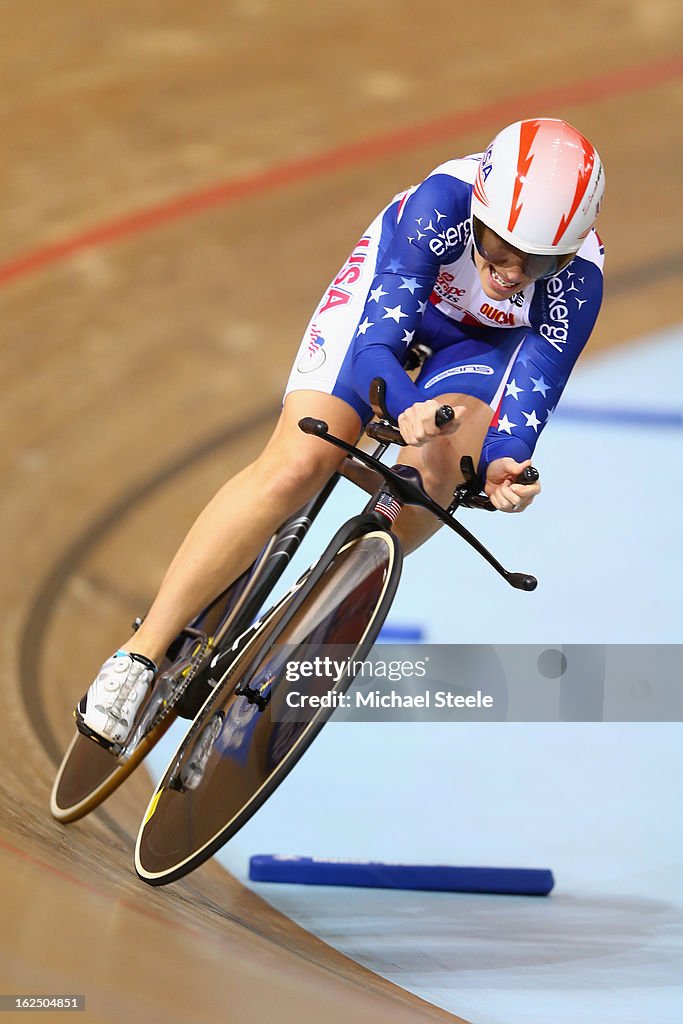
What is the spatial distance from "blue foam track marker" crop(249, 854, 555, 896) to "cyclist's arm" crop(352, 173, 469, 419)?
1094 mm

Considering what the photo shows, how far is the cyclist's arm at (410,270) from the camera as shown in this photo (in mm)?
2025

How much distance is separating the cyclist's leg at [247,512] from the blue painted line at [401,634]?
4.10 ft

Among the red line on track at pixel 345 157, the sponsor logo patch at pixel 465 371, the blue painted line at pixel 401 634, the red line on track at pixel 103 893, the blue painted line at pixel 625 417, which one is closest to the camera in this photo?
the red line on track at pixel 103 893

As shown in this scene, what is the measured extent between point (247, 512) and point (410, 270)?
504 mm

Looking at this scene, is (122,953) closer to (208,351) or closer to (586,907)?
(586,907)

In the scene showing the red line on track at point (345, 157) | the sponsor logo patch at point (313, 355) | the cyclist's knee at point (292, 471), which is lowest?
the cyclist's knee at point (292, 471)

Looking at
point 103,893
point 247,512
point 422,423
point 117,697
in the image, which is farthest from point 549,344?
point 103,893

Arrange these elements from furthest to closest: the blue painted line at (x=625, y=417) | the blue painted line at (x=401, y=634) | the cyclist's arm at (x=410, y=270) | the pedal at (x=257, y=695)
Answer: the blue painted line at (x=625, y=417) → the blue painted line at (x=401, y=634) → the cyclist's arm at (x=410, y=270) → the pedal at (x=257, y=695)

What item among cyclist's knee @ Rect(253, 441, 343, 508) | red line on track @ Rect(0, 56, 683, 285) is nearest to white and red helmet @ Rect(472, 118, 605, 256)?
cyclist's knee @ Rect(253, 441, 343, 508)

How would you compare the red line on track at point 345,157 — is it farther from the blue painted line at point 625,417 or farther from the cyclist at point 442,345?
the cyclist at point 442,345

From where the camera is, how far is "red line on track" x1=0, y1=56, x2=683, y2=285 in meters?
4.80

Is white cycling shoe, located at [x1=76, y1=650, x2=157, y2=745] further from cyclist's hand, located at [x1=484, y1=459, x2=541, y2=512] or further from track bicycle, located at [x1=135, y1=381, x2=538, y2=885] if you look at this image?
cyclist's hand, located at [x1=484, y1=459, x2=541, y2=512]

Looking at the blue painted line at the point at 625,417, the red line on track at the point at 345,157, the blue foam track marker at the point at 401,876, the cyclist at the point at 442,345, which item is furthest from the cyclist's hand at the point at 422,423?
the red line on track at the point at 345,157

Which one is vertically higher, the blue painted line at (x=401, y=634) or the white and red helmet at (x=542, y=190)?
the blue painted line at (x=401, y=634)
